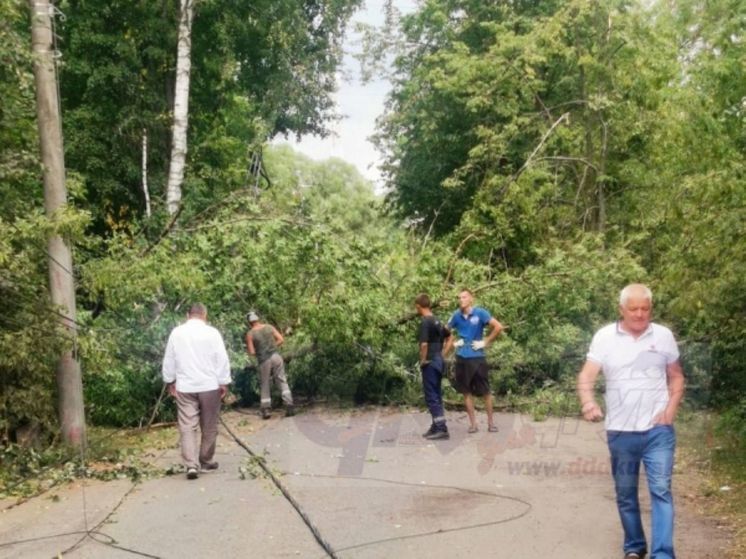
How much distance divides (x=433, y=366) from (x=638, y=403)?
582 cm

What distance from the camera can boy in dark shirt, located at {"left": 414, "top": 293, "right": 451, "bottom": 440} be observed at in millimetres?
11445

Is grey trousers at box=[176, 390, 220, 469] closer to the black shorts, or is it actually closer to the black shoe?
the black shoe

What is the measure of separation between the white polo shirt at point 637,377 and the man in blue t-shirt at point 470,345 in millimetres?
5610

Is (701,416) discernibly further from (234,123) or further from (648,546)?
(234,123)

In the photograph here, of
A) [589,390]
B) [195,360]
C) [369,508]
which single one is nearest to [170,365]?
[195,360]

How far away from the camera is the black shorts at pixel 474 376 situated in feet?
38.2

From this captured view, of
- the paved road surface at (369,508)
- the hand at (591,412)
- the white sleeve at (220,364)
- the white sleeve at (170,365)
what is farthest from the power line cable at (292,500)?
the hand at (591,412)

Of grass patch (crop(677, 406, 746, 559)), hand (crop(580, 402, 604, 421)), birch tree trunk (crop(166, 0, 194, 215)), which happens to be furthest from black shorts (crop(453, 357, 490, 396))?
birch tree trunk (crop(166, 0, 194, 215))

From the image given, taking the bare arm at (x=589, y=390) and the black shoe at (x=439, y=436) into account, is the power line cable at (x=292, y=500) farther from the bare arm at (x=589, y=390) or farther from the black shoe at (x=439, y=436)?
the black shoe at (x=439, y=436)

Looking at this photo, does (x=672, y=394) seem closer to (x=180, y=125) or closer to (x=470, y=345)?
(x=470, y=345)

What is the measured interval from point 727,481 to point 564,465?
1.71m

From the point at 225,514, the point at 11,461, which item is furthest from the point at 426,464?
the point at 11,461

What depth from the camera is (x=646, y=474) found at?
5719mm

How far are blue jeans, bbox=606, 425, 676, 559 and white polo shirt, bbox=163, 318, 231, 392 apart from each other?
502 centimetres
